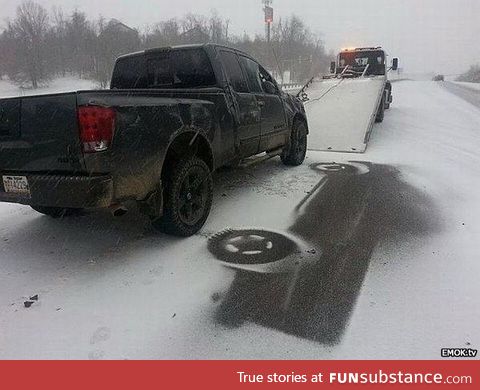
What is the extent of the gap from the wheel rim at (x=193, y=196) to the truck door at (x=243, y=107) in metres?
1.05

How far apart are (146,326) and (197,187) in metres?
1.76

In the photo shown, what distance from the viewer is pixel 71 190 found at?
9.96ft

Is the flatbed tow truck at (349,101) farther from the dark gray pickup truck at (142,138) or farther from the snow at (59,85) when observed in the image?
the snow at (59,85)

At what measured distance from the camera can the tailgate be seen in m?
2.99

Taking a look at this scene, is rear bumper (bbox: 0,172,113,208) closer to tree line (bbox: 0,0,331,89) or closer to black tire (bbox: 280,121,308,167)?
black tire (bbox: 280,121,308,167)

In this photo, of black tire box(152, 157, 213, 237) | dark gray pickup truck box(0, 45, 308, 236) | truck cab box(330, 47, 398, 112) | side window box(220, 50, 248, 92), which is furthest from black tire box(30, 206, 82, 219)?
truck cab box(330, 47, 398, 112)

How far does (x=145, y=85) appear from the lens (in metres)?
5.18

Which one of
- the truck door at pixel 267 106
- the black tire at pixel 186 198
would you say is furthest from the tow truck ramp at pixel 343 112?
the black tire at pixel 186 198

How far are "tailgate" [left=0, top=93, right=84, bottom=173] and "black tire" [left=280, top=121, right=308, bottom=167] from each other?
14.3 ft

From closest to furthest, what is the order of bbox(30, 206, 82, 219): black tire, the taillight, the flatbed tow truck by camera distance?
the taillight < bbox(30, 206, 82, 219): black tire < the flatbed tow truck

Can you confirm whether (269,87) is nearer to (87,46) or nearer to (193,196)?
(193,196)

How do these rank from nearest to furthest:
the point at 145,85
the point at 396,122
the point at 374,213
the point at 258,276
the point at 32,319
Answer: the point at 32,319 → the point at 258,276 → the point at 374,213 → the point at 145,85 → the point at 396,122
